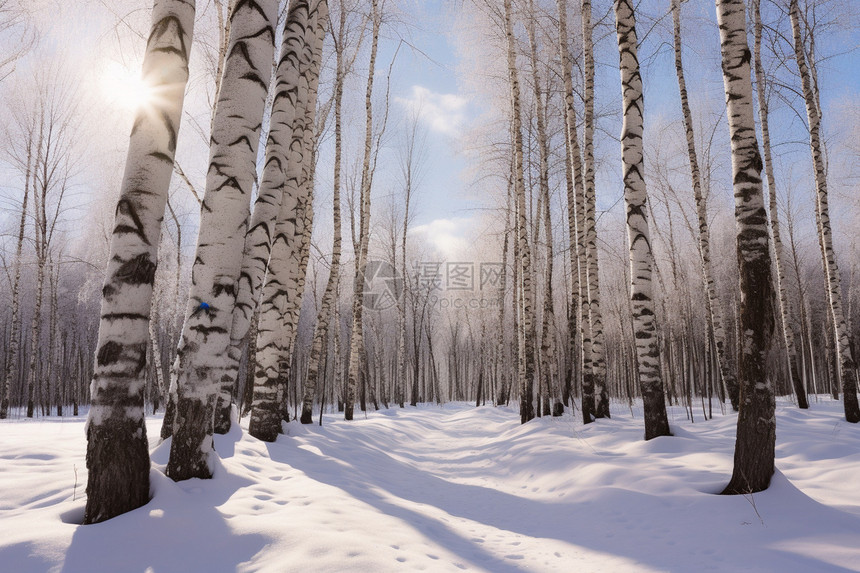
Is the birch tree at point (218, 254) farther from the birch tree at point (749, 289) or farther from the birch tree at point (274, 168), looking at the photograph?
the birch tree at point (749, 289)

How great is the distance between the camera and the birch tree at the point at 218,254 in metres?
3.01

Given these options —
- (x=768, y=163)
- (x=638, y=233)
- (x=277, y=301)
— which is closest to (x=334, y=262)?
(x=277, y=301)

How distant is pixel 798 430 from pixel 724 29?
5893 millimetres

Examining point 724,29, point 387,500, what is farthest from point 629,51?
point 387,500

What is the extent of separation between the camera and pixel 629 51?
589cm

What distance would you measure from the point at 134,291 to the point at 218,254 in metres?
0.60

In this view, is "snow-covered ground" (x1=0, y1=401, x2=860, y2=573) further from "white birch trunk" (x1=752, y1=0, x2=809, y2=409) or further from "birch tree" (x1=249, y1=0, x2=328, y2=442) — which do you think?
"white birch trunk" (x1=752, y1=0, x2=809, y2=409)

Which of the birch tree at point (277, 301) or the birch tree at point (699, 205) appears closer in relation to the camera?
the birch tree at point (277, 301)

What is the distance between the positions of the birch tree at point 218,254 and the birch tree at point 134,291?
32cm

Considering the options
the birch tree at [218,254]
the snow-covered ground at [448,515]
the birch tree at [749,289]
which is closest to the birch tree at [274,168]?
the birch tree at [218,254]

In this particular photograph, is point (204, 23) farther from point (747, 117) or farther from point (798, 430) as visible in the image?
point (798, 430)

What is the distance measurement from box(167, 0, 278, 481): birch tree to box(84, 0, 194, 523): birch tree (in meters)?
0.32

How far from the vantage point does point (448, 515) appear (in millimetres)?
3873

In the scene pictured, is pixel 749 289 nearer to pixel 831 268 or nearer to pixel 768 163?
pixel 831 268
